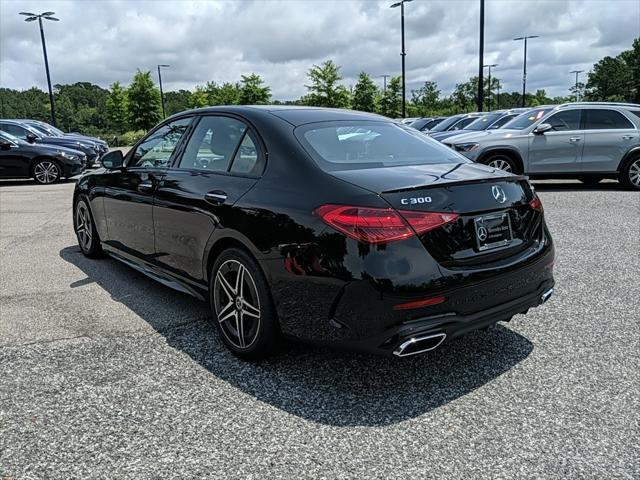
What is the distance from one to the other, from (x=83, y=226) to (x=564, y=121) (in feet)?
30.3

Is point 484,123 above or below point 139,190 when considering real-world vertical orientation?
above

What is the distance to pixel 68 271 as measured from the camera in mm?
5707

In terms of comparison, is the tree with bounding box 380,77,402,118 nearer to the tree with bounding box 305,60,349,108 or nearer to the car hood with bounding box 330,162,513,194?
the tree with bounding box 305,60,349,108

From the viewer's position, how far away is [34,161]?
1509cm

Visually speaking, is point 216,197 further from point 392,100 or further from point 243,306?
point 392,100

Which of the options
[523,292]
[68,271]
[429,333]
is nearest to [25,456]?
[429,333]

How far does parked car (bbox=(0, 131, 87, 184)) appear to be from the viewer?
49.1ft

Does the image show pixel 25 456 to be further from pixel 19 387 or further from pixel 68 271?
pixel 68 271

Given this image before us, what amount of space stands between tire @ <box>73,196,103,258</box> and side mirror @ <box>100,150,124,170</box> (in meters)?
0.86

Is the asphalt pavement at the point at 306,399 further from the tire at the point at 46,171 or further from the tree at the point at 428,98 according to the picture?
the tree at the point at 428,98

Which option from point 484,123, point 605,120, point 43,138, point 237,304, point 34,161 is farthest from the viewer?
point 43,138

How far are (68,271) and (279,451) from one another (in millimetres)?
3981

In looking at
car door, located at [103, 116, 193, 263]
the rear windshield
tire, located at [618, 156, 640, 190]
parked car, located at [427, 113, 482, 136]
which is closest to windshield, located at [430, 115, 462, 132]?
parked car, located at [427, 113, 482, 136]

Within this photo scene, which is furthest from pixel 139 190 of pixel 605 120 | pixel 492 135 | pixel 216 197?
pixel 605 120
